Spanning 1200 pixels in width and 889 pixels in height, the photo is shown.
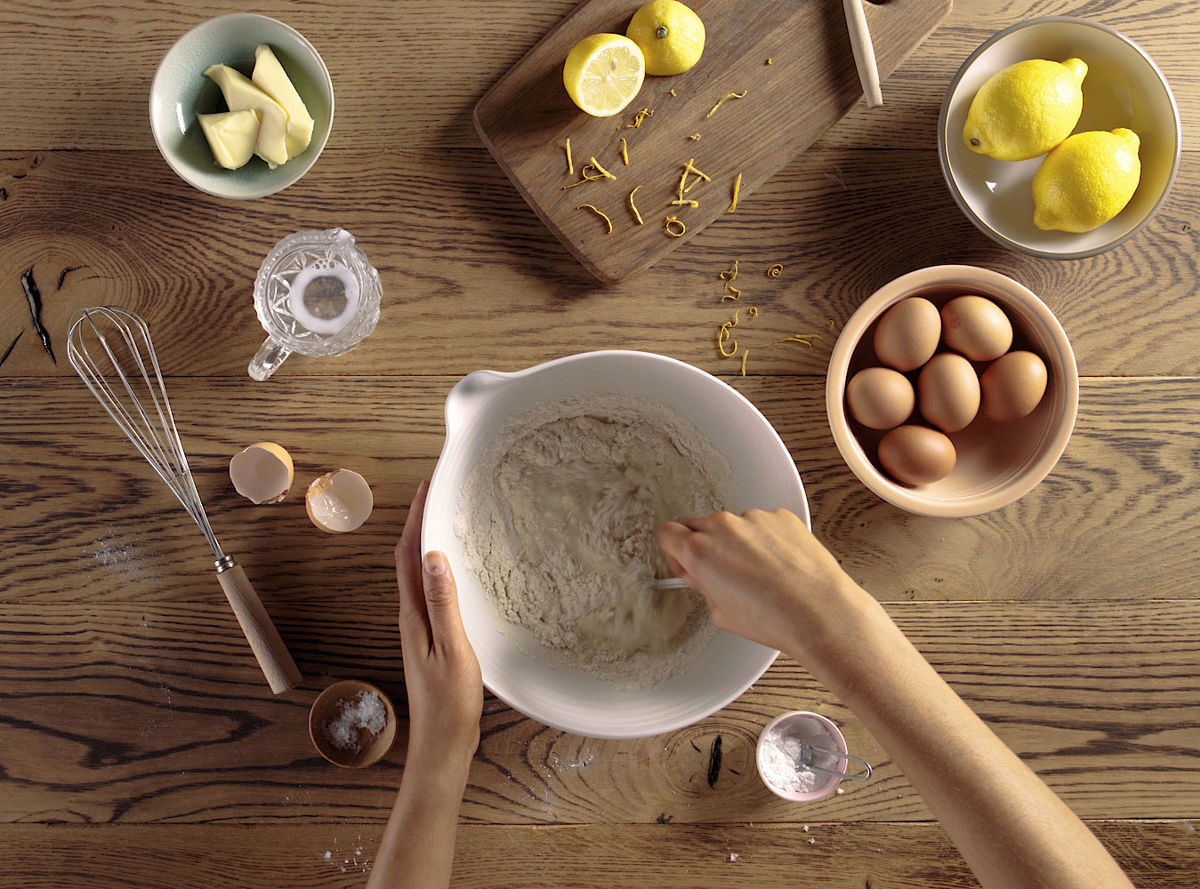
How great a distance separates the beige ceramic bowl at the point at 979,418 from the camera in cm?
96

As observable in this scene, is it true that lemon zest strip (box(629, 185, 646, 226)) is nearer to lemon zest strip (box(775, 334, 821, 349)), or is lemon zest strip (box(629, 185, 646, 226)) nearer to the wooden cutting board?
the wooden cutting board

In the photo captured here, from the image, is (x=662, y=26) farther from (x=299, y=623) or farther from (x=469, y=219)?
(x=299, y=623)

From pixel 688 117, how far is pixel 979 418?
54 centimetres

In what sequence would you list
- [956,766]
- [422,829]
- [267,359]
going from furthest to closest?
[267,359] < [422,829] < [956,766]

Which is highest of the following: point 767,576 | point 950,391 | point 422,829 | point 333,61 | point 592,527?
point 333,61

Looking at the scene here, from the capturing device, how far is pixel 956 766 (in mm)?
718

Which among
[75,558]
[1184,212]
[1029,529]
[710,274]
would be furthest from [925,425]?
[75,558]

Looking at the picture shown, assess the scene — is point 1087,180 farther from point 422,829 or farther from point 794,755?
point 422,829

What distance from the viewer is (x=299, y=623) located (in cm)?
105

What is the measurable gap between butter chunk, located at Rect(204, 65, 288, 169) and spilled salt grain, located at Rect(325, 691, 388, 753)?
70 cm

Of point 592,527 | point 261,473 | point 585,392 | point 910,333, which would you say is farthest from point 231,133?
point 910,333

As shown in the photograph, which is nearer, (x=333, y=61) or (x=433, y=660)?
(x=433, y=660)

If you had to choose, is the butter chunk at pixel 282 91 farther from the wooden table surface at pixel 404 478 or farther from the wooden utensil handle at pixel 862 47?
the wooden utensil handle at pixel 862 47

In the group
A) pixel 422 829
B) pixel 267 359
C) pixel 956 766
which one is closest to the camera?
pixel 956 766
